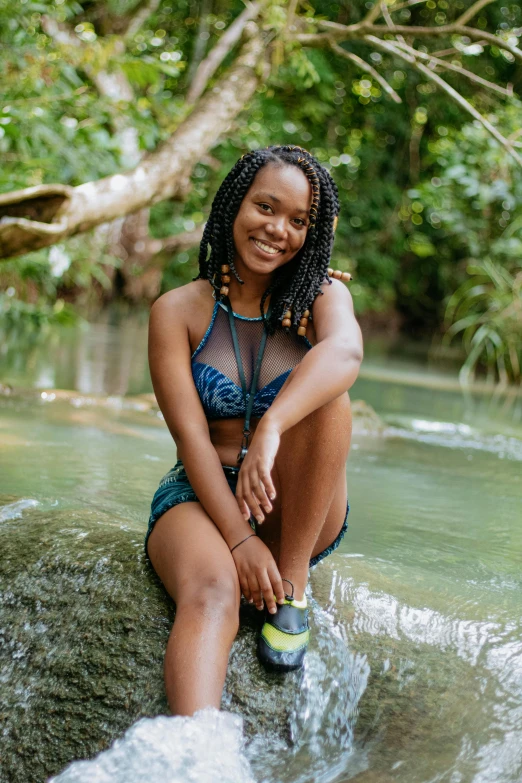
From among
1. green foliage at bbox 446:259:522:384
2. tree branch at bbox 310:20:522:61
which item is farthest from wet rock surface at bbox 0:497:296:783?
green foliage at bbox 446:259:522:384

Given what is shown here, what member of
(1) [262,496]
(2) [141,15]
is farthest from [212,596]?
(2) [141,15]

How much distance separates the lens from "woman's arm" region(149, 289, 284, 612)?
2.04 meters

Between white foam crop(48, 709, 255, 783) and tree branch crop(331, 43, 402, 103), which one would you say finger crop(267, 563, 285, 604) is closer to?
white foam crop(48, 709, 255, 783)

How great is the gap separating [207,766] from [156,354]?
1.12 meters

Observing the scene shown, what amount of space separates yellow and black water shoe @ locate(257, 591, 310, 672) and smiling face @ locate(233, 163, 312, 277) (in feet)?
3.18

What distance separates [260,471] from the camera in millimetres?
2004

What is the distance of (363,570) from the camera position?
242 centimetres

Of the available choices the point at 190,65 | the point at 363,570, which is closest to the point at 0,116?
the point at 363,570

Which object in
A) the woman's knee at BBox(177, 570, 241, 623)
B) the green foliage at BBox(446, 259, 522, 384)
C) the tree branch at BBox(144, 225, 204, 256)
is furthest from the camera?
the tree branch at BBox(144, 225, 204, 256)

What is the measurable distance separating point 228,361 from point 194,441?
0.96ft

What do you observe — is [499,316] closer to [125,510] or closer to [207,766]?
[125,510]

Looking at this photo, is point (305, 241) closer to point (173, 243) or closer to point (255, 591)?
point (255, 591)

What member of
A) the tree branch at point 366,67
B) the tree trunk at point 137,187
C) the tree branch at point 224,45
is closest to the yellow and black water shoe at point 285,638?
the tree trunk at point 137,187

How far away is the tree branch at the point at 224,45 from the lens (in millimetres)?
6171
